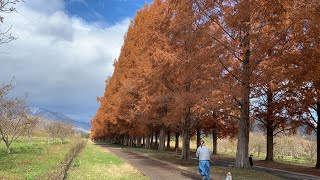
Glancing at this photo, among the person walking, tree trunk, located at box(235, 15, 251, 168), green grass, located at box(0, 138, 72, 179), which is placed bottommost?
green grass, located at box(0, 138, 72, 179)

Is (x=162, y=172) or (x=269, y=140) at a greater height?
(x=269, y=140)

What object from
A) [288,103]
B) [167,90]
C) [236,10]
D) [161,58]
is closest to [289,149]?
[288,103]

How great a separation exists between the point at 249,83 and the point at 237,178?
201 inches

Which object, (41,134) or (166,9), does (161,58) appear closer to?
(166,9)

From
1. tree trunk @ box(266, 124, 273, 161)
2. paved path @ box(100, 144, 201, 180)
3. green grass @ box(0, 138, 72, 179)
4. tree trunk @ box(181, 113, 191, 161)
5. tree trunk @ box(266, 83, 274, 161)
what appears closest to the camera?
green grass @ box(0, 138, 72, 179)

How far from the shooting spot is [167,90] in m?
25.2

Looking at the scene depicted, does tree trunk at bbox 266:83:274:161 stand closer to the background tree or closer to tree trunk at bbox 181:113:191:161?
tree trunk at bbox 181:113:191:161

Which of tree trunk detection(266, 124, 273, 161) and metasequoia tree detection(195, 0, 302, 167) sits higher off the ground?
metasequoia tree detection(195, 0, 302, 167)

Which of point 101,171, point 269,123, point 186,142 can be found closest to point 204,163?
point 101,171

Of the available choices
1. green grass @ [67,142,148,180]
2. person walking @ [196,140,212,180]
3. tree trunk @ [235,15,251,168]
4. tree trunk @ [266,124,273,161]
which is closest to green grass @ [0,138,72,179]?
green grass @ [67,142,148,180]

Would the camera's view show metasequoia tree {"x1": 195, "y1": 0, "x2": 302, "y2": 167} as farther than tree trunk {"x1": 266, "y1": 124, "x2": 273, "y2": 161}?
No

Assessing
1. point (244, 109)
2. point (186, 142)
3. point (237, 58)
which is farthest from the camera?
point (186, 142)

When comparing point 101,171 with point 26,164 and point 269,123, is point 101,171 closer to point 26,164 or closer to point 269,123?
point 26,164

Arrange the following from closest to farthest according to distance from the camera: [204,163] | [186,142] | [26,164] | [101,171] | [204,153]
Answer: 1. [204,163]
2. [204,153]
3. [101,171]
4. [26,164]
5. [186,142]
